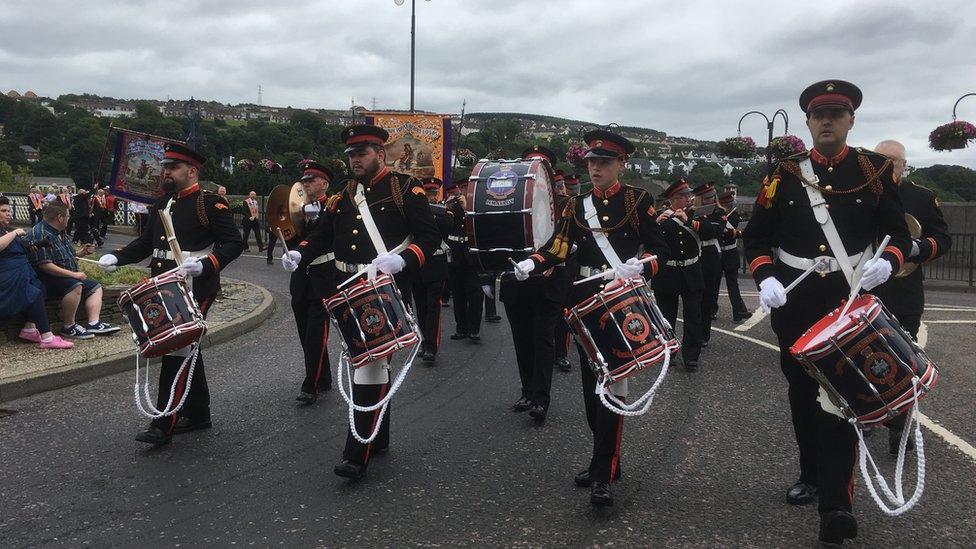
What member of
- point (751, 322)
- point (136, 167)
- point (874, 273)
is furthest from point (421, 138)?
point (874, 273)

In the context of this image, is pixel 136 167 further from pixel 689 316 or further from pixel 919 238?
pixel 919 238

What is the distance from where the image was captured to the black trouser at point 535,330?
554 cm

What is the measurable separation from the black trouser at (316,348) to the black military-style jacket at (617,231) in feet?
7.71

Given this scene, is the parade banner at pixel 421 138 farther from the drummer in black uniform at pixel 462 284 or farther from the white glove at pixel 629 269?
the white glove at pixel 629 269

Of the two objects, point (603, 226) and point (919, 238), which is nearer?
point (603, 226)

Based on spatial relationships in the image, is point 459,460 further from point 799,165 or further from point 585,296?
point 799,165

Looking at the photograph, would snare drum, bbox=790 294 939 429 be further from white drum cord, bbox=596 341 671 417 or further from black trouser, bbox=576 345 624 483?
black trouser, bbox=576 345 624 483

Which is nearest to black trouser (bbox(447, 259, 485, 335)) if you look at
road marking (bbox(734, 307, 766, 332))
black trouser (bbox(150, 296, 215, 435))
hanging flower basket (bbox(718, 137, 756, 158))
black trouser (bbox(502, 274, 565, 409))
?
black trouser (bbox(502, 274, 565, 409))

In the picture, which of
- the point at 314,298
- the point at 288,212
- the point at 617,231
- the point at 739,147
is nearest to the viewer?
the point at 617,231

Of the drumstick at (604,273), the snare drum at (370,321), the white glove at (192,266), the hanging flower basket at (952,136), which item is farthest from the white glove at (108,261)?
the hanging flower basket at (952,136)

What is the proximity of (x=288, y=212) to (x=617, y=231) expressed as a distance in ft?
10.8

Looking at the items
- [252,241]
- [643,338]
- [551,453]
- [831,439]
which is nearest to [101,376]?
[551,453]

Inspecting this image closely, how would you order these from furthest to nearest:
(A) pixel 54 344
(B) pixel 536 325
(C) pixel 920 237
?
(A) pixel 54 344, (B) pixel 536 325, (C) pixel 920 237

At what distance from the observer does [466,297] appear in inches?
374
